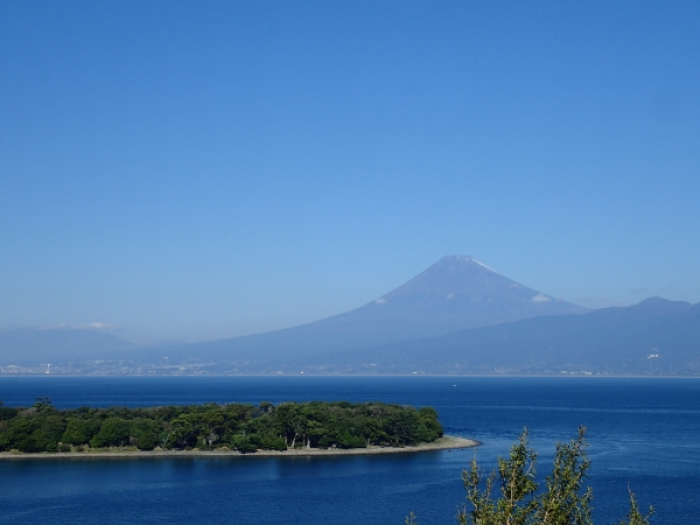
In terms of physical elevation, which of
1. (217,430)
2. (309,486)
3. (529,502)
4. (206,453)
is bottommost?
(309,486)

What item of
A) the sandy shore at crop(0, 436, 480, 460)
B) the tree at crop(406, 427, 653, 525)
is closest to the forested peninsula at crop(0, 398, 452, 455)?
the sandy shore at crop(0, 436, 480, 460)

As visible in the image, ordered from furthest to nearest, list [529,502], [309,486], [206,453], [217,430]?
1. [217,430]
2. [206,453]
3. [309,486]
4. [529,502]

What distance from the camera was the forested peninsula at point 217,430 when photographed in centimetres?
4619

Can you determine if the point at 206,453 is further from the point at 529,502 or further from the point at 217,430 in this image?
the point at 529,502

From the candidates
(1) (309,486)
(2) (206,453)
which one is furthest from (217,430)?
(1) (309,486)

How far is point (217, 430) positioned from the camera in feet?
157

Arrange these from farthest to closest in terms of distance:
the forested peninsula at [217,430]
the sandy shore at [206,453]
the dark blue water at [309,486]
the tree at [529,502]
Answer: the forested peninsula at [217,430] → the sandy shore at [206,453] → the dark blue water at [309,486] → the tree at [529,502]

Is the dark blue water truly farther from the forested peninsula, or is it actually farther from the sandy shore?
the forested peninsula

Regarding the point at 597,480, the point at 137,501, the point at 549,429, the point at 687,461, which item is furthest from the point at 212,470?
the point at 549,429

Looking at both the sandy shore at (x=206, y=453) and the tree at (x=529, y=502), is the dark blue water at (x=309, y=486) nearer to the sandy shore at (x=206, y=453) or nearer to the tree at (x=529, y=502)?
the sandy shore at (x=206, y=453)

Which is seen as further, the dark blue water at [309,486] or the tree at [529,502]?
the dark blue water at [309,486]

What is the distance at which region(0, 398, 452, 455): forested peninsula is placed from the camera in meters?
46.2

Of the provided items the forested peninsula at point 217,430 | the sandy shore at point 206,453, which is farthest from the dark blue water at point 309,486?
the forested peninsula at point 217,430

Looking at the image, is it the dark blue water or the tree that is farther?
the dark blue water
